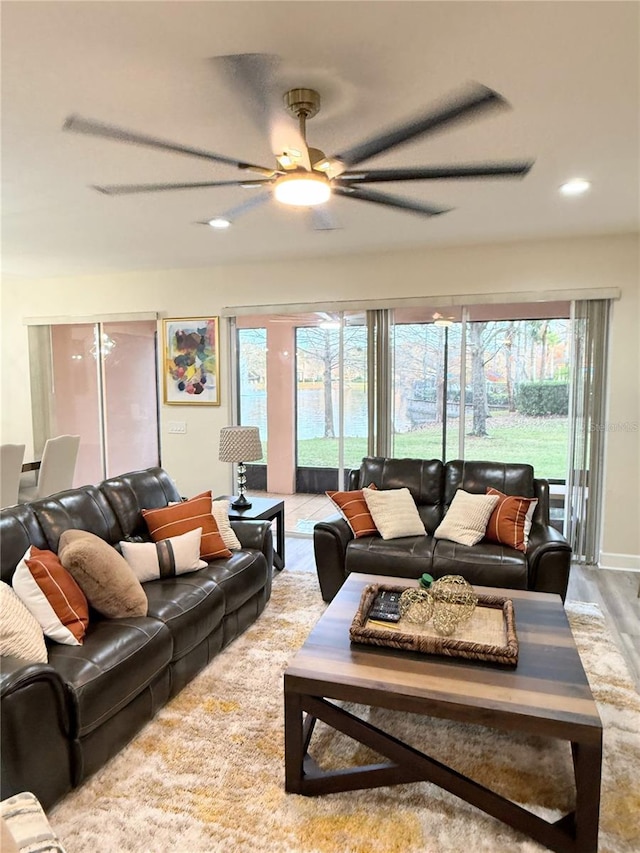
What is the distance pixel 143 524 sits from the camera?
10.5 feet

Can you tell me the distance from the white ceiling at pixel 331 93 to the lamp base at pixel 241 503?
2.14 m

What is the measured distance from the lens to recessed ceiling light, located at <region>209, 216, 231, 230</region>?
380 centimetres

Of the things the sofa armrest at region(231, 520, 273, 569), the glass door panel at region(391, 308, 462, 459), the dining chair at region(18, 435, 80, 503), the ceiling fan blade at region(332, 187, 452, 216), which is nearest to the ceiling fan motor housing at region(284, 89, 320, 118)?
the ceiling fan blade at region(332, 187, 452, 216)

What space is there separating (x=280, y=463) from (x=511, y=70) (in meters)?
4.39

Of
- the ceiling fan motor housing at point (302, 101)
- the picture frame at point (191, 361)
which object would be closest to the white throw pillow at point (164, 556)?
the ceiling fan motor housing at point (302, 101)

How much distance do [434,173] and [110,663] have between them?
→ 104 inches

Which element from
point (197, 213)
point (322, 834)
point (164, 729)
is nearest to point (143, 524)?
point (164, 729)

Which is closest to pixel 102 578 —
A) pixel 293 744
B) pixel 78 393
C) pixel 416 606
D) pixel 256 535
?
pixel 293 744

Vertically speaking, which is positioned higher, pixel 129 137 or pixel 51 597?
pixel 129 137

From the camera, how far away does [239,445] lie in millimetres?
4133

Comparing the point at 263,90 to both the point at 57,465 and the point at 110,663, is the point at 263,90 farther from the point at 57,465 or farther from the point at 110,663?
the point at 57,465

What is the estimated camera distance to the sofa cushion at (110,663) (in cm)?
194

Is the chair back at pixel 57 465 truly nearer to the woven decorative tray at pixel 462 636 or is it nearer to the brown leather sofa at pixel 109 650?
the brown leather sofa at pixel 109 650

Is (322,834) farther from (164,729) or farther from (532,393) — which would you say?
(532,393)
